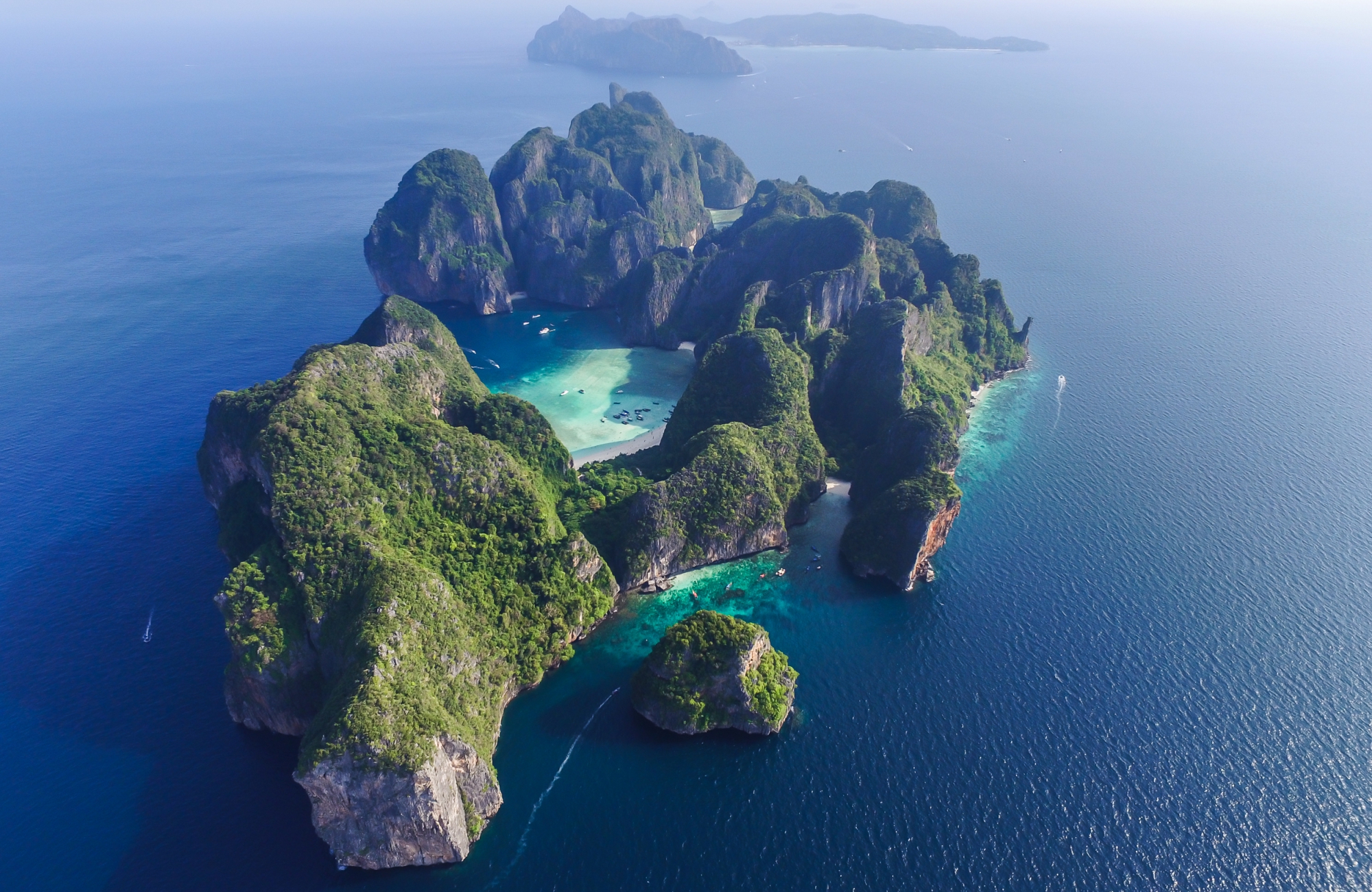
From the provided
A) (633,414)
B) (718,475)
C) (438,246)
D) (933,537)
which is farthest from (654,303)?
(933,537)

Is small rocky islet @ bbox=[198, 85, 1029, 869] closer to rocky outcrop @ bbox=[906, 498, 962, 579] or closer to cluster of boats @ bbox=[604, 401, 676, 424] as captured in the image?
rocky outcrop @ bbox=[906, 498, 962, 579]

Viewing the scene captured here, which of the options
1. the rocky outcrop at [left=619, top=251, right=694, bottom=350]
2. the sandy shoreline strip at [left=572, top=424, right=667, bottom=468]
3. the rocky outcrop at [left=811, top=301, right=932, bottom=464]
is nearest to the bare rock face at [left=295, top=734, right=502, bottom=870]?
the sandy shoreline strip at [left=572, top=424, right=667, bottom=468]

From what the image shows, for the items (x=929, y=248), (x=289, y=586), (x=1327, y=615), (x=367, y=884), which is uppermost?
(x=929, y=248)

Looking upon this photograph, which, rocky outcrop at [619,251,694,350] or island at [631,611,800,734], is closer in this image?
island at [631,611,800,734]

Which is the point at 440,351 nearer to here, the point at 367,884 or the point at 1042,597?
the point at 367,884

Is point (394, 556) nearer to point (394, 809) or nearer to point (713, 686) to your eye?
point (394, 809)

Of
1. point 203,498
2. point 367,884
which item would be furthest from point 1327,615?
point 203,498
